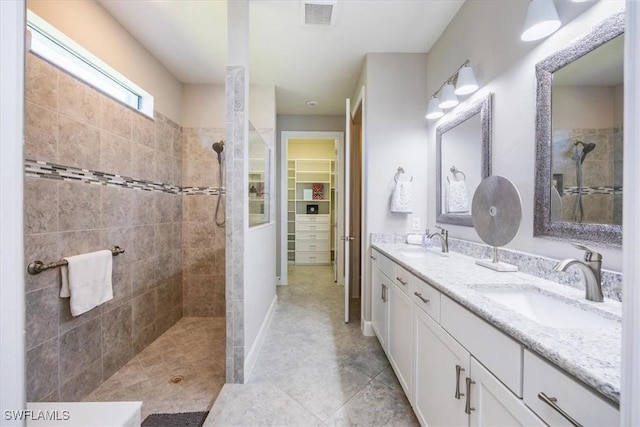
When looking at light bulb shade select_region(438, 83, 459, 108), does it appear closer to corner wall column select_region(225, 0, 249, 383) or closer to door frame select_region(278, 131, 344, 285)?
corner wall column select_region(225, 0, 249, 383)

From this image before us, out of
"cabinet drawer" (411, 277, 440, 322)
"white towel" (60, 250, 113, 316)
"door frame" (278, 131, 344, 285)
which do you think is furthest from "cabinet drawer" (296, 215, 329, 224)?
"cabinet drawer" (411, 277, 440, 322)

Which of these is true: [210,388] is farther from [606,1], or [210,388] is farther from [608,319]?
[606,1]

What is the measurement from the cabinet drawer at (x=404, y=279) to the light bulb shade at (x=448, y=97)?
132 centimetres

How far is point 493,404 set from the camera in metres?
0.83

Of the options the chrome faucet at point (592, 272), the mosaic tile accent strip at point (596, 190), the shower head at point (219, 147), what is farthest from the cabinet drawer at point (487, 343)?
the shower head at point (219, 147)

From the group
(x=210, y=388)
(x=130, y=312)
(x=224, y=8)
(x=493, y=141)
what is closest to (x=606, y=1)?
(x=493, y=141)

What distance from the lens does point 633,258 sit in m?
0.34

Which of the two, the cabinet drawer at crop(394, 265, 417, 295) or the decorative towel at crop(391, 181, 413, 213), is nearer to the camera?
the cabinet drawer at crop(394, 265, 417, 295)

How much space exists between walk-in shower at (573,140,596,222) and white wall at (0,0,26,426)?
1.68 m

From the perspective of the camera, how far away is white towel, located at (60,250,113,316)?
5.20 ft

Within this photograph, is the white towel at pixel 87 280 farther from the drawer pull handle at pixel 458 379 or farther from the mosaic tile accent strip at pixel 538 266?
the mosaic tile accent strip at pixel 538 266

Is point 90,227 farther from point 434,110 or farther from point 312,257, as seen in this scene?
point 312,257

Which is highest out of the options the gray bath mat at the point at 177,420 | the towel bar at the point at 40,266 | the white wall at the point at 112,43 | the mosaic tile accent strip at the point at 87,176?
the white wall at the point at 112,43

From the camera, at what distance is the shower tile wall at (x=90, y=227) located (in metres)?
1.46
